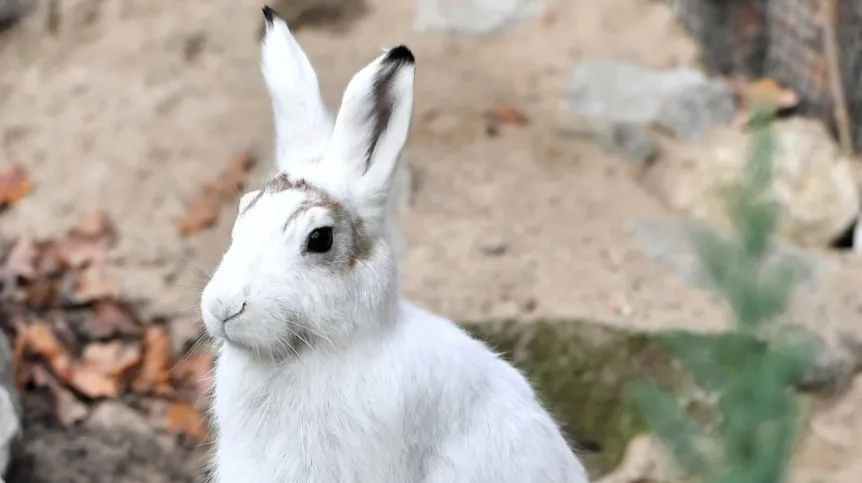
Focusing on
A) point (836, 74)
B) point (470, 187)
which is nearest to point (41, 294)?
point (470, 187)

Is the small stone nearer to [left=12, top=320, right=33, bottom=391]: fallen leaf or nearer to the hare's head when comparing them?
[left=12, top=320, right=33, bottom=391]: fallen leaf

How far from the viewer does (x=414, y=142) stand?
14.0 feet

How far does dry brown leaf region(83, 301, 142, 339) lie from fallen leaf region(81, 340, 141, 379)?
46 millimetres

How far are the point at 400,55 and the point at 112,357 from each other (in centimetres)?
218

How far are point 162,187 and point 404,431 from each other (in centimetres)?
279

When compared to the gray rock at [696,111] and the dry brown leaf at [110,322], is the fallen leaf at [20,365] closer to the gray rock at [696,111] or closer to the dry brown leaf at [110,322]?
the dry brown leaf at [110,322]

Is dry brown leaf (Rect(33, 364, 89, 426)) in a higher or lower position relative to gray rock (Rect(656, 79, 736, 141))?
lower

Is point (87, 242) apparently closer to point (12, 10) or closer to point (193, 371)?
point (193, 371)

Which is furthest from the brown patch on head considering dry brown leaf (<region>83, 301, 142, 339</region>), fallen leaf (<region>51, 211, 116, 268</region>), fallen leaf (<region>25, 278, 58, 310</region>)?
fallen leaf (<region>51, 211, 116, 268</region>)

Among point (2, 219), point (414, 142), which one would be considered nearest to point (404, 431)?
point (414, 142)

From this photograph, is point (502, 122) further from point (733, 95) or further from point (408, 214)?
point (733, 95)

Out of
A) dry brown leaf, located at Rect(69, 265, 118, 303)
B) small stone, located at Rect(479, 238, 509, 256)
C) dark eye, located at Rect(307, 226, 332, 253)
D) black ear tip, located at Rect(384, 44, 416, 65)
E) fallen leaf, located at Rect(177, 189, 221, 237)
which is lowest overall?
dry brown leaf, located at Rect(69, 265, 118, 303)

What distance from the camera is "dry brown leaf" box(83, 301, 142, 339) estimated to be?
359 centimetres

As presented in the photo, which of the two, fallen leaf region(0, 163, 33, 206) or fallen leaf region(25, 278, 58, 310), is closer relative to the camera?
fallen leaf region(25, 278, 58, 310)
